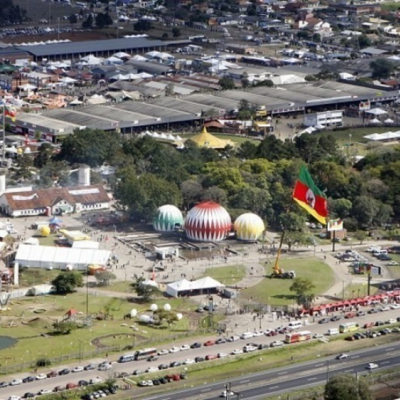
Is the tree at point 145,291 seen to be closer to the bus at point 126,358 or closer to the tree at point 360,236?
the bus at point 126,358

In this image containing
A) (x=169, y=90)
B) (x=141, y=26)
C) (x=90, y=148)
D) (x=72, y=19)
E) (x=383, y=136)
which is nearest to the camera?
(x=90, y=148)

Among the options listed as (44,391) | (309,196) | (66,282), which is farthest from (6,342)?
(309,196)

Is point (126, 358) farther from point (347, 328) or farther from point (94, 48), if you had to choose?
point (94, 48)

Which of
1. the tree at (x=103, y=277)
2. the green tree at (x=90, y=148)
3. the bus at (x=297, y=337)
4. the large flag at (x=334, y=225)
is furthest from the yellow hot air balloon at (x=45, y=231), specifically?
the bus at (x=297, y=337)

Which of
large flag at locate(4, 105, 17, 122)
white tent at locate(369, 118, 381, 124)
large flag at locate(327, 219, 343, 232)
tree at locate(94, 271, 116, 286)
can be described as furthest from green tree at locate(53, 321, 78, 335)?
white tent at locate(369, 118, 381, 124)

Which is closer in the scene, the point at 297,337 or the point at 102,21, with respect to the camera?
the point at 297,337
